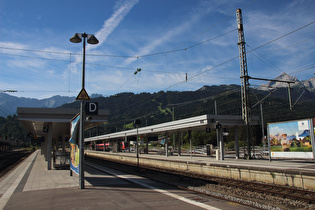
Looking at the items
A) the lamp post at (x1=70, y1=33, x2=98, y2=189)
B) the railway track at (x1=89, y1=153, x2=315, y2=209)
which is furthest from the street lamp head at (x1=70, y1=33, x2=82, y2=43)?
the railway track at (x1=89, y1=153, x2=315, y2=209)

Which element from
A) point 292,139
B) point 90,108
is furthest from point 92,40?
point 292,139

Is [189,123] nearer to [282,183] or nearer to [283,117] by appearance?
[282,183]

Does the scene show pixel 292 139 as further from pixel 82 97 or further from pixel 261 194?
pixel 82 97

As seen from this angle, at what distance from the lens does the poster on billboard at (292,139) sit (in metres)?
15.9

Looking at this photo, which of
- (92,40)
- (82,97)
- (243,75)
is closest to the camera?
(82,97)

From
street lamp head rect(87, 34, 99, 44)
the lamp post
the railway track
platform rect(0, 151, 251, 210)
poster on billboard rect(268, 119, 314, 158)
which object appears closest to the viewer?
platform rect(0, 151, 251, 210)

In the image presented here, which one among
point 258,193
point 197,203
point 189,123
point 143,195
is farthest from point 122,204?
point 189,123

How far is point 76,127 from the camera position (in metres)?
11.3

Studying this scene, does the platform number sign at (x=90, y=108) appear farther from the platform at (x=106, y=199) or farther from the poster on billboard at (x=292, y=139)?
the poster on billboard at (x=292, y=139)

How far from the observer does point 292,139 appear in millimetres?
17156

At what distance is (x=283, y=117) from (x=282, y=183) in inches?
3831

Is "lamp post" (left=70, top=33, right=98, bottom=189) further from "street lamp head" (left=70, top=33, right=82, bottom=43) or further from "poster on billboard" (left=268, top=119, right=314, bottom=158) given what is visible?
"poster on billboard" (left=268, top=119, right=314, bottom=158)

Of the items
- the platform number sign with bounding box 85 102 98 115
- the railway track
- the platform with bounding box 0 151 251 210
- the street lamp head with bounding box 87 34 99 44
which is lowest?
the railway track

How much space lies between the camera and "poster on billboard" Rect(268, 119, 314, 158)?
1592cm
